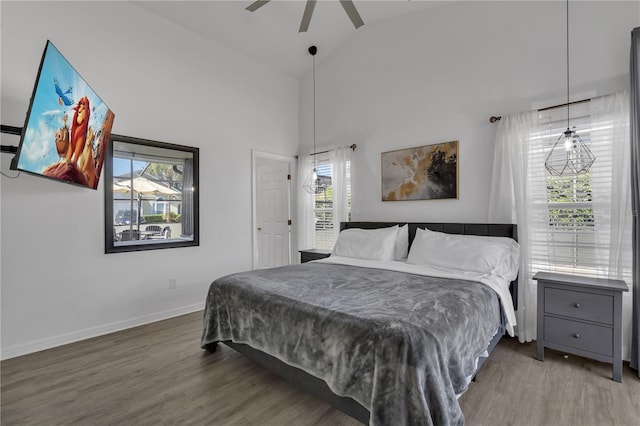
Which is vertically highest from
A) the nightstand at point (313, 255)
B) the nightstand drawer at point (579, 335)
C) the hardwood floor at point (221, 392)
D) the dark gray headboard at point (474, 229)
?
the dark gray headboard at point (474, 229)

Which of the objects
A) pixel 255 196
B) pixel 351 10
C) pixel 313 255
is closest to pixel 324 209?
pixel 313 255

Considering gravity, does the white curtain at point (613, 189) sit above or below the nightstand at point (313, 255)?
above

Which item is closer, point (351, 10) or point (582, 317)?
point (582, 317)

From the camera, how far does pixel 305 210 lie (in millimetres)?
4945

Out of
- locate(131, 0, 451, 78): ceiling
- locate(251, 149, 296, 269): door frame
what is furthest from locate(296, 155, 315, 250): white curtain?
locate(131, 0, 451, 78): ceiling

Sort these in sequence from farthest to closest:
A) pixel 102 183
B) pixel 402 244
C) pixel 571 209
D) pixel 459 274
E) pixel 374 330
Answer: pixel 402 244 → pixel 102 183 → pixel 571 209 → pixel 459 274 → pixel 374 330

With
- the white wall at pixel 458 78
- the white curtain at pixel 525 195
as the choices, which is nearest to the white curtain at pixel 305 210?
the white wall at pixel 458 78

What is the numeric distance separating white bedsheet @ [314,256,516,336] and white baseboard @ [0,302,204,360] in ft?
6.58

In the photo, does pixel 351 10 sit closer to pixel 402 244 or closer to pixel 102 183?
pixel 402 244

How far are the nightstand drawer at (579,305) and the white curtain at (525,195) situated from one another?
48cm

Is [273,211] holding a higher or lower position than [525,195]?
lower

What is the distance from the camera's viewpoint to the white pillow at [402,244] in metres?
3.55

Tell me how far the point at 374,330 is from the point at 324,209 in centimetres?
332

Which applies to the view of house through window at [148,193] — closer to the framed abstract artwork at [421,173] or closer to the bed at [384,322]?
the bed at [384,322]
